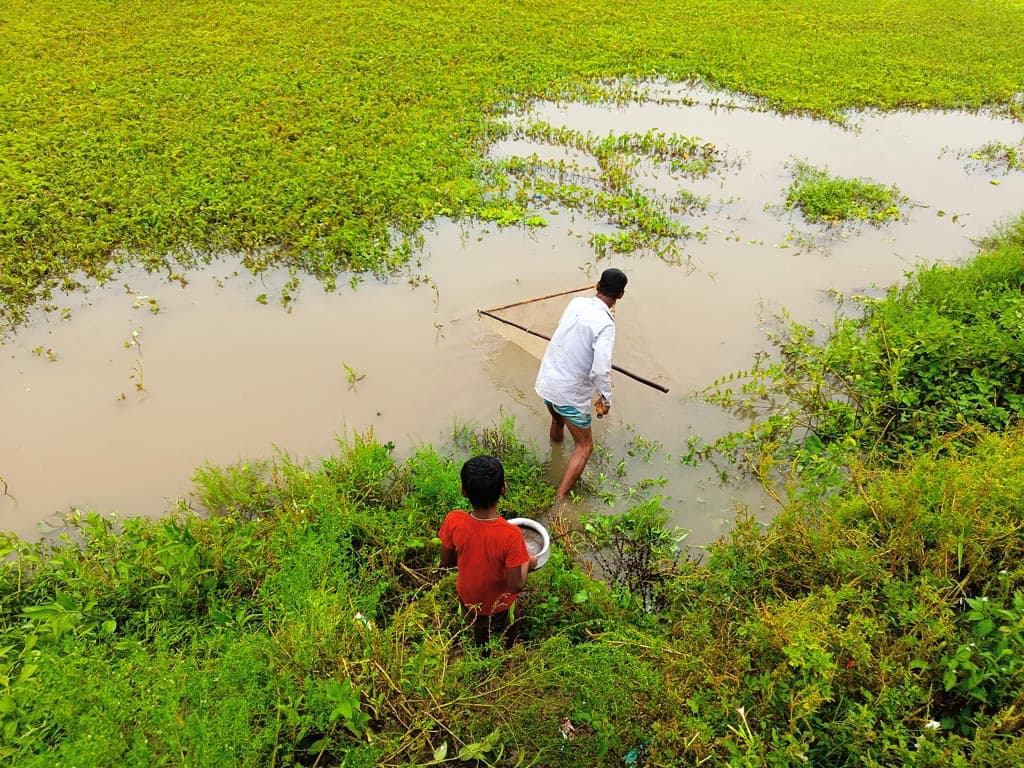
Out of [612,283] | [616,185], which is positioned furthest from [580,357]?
[616,185]

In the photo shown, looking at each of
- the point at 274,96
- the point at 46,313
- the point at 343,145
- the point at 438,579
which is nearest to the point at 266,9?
the point at 274,96

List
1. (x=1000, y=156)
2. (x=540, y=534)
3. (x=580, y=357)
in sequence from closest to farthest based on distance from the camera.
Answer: (x=540, y=534)
(x=580, y=357)
(x=1000, y=156)

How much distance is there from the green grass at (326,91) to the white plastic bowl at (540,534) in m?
3.86

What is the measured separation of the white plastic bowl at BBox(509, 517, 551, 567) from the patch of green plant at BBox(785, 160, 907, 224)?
598 cm

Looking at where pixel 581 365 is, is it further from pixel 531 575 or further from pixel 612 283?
pixel 531 575

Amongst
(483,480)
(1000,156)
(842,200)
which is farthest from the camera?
(1000,156)

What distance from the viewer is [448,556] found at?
9.42ft

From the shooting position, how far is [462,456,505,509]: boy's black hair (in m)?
2.57

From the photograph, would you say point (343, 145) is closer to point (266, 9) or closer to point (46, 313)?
point (46, 313)

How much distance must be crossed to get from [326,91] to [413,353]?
22.6 feet

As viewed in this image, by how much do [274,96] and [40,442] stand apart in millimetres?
7339

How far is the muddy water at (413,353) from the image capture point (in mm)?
4414

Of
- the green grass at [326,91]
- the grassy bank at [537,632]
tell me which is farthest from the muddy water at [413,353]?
the green grass at [326,91]

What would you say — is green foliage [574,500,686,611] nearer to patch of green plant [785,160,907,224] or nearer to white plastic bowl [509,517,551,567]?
white plastic bowl [509,517,551,567]
